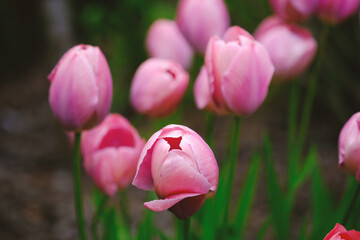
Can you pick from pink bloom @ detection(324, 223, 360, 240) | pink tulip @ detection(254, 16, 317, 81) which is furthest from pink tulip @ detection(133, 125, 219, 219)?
pink tulip @ detection(254, 16, 317, 81)

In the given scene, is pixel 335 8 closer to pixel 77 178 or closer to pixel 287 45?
pixel 287 45

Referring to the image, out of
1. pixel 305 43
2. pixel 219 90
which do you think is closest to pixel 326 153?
pixel 305 43

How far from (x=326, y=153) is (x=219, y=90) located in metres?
1.34

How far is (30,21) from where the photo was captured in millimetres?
2658

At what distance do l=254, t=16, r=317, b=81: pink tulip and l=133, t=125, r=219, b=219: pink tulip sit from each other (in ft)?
1.03

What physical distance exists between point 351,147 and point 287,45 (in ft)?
0.80

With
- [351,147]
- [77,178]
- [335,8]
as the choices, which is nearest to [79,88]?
[77,178]

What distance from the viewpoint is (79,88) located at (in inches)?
17.5

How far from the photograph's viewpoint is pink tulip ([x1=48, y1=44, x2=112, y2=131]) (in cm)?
45

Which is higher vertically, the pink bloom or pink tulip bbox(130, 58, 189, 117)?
pink tulip bbox(130, 58, 189, 117)

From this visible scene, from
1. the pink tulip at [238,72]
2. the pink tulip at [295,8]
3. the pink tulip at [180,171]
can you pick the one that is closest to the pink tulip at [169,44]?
the pink tulip at [295,8]

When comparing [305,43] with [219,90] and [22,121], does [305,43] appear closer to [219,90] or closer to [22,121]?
[219,90]

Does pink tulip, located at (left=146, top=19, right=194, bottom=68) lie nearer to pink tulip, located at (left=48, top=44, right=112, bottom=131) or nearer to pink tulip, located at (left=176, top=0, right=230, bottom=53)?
pink tulip, located at (left=176, top=0, right=230, bottom=53)

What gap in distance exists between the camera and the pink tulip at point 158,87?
0.56 meters
